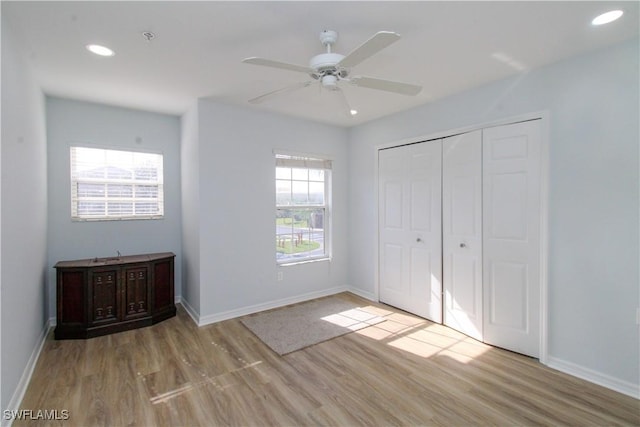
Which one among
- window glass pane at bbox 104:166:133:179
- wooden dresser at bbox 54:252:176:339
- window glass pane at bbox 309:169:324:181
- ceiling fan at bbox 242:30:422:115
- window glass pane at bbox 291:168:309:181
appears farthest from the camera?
window glass pane at bbox 309:169:324:181

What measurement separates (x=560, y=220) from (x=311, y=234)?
303 cm

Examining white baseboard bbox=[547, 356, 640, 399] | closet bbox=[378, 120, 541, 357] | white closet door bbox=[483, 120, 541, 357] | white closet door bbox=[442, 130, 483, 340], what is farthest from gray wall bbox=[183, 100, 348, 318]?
white baseboard bbox=[547, 356, 640, 399]

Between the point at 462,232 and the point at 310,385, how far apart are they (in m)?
2.20

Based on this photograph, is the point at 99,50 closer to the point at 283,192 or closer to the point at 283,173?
the point at 283,173

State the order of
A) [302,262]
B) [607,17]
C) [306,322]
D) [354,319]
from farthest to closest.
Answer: [302,262] < [354,319] < [306,322] < [607,17]

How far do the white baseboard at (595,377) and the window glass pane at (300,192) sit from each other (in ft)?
10.8

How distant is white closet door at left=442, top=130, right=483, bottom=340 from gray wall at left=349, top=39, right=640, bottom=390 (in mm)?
592

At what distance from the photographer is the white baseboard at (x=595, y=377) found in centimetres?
228

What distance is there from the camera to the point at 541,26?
6.84ft

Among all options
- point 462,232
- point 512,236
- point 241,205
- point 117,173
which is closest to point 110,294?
point 117,173

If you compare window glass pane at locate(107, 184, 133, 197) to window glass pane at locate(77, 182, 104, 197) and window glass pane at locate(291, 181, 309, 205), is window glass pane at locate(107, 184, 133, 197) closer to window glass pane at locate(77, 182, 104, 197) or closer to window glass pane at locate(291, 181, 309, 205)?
window glass pane at locate(77, 182, 104, 197)

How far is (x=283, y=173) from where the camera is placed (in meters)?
4.34

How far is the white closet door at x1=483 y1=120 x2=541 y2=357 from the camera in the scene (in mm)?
2779

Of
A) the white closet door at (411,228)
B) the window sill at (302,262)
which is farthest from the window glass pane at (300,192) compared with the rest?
the white closet door at (411,228)
